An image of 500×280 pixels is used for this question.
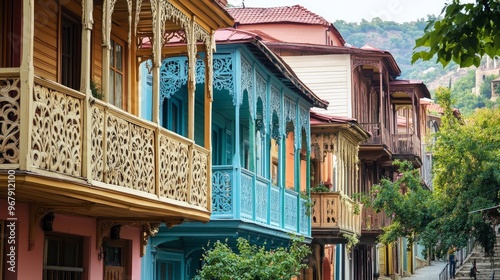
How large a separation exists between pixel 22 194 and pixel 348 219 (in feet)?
71.6

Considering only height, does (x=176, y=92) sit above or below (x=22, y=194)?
above

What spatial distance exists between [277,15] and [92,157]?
31.9m

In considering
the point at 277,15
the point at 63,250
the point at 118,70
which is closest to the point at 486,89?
the point at 277,15

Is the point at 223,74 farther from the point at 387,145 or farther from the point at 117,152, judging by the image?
the point at 387,145

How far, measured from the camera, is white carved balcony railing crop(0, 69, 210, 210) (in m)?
11.2

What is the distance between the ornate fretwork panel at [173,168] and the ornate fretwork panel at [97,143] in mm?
2366

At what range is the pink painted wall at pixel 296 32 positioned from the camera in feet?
142

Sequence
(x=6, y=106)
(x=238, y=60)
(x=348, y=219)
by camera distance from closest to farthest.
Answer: (x=6, y=106) < (x=238, y=60) < (x=348, y=219)

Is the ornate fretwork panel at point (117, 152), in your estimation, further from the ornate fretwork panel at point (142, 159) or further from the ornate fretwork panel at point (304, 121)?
the ornate fretwork panel at point (304, 121)

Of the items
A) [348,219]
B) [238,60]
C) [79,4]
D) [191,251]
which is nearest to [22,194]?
[79,4]

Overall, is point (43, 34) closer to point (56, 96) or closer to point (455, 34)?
point (56, 96)

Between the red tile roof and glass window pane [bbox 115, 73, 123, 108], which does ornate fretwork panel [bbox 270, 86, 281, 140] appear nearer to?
glass window pane [bbox 115, 73, 123, 108]

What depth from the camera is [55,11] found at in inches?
614

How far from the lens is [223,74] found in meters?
21.5
